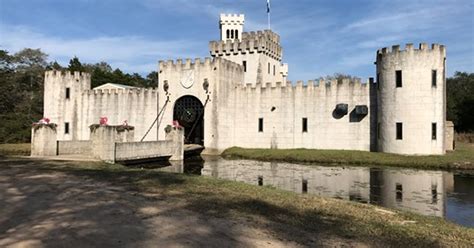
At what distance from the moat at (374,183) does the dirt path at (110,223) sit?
780 cm

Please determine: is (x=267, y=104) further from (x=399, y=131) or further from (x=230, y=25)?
(x=230, y=25)

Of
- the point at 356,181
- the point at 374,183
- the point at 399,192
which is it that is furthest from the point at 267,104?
the point at 399,192

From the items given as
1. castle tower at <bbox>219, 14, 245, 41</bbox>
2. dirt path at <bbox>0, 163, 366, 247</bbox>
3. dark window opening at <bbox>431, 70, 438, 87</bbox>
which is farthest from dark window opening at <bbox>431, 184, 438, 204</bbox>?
castle tower at <bbox>219, 14, 245, 41</bbox>

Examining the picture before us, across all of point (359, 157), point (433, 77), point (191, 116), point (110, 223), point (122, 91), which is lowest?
point (359, 157)

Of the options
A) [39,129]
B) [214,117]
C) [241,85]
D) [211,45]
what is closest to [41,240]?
[39,129]

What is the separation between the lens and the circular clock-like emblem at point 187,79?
126 ft

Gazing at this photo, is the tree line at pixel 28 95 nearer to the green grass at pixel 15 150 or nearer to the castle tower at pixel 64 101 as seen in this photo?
the castle tower at pixel 64 101

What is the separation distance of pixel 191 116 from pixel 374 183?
22234 millimetres

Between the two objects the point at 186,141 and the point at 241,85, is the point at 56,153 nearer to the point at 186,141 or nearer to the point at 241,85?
the point at 186,141

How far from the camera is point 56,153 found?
85.3 ft

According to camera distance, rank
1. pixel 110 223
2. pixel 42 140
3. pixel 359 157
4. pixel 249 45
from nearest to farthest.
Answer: pixel 110 223, pixel 42 140, pixel 359 157, pixel 249 45

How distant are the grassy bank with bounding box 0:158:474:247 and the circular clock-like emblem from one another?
25.2m

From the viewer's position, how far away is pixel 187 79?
38656 mm

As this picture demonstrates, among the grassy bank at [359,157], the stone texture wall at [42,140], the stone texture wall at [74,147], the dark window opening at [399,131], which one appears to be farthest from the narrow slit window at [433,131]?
the stone texture wall at [42,140]
